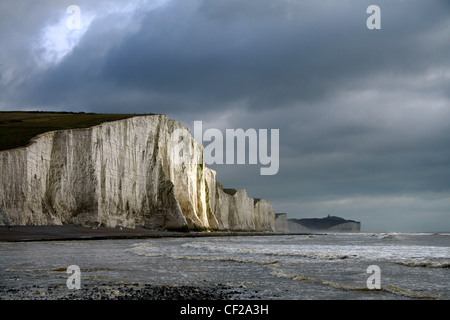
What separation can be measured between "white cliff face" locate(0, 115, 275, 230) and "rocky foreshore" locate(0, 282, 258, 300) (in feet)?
80.0

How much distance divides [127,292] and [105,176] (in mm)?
34119

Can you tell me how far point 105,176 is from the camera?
40844 millimetres

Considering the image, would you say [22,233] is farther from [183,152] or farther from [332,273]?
[183,152]

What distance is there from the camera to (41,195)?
33.7 m

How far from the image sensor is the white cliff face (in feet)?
105
